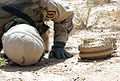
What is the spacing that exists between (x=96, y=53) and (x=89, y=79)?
2.64 feet

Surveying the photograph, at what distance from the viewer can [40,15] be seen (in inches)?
177

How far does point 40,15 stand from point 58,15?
0.23 m

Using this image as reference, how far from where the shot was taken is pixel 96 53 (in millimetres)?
3922

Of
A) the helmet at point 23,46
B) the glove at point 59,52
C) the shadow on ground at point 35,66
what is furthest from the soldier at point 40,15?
the helmet at point 23,46

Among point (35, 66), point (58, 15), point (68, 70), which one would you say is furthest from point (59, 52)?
point (68, 70)

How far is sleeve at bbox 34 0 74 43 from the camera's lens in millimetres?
4344

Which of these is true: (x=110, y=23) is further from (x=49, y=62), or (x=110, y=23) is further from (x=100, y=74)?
(x=100, y=74)

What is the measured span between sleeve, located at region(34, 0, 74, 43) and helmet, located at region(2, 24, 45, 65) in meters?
0.65

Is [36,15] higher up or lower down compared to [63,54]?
higher up

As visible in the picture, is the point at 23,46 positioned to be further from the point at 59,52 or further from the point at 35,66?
the point at 59,52

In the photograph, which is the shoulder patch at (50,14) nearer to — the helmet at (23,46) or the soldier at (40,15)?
the soldier at (40,15)

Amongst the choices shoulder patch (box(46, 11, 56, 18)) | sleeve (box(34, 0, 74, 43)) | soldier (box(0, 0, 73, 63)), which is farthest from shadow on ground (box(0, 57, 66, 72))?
shoulder patch (box(46, 11, 56, 18))

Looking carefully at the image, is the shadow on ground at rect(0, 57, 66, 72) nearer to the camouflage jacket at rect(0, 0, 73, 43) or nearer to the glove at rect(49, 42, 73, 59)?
the glove at rect(49, 42, 73, 59)

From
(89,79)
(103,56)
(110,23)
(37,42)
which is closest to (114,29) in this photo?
(110,23)
